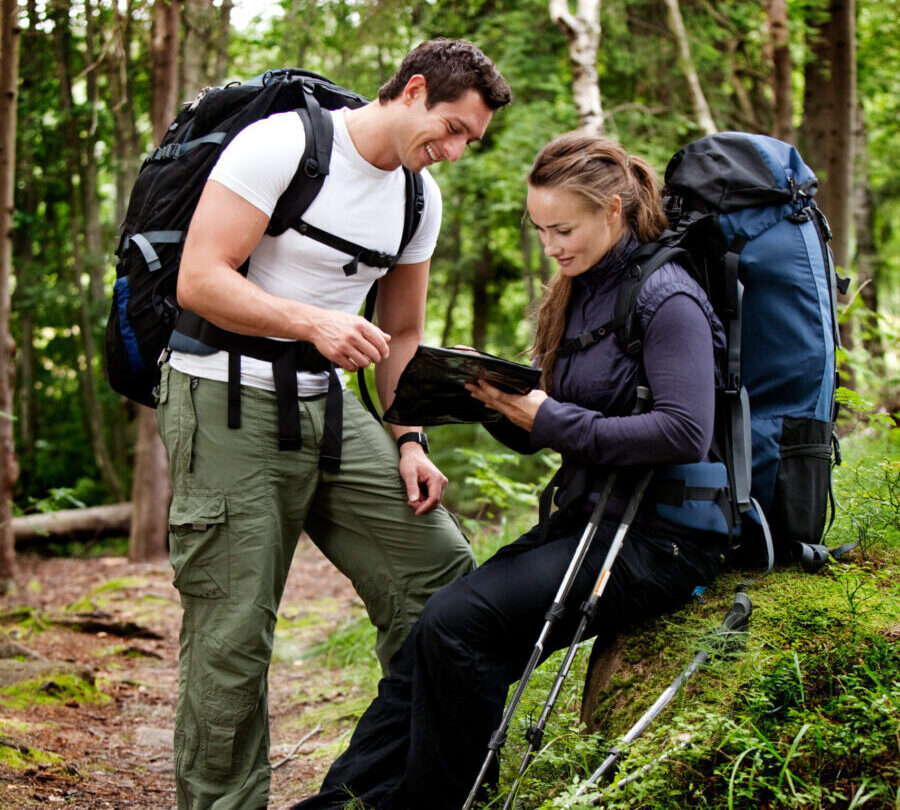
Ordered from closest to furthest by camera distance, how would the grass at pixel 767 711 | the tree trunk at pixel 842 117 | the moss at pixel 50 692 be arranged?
1. the grass at pixel 767 711
2. the moss at pixel 50 692
3. the tree trunk at pixel 842 117

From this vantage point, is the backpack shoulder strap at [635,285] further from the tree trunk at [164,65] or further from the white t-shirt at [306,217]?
the tree trunk at [164,65]

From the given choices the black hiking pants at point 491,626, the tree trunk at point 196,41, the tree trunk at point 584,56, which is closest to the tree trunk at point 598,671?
the black hiking pants at point 491,626

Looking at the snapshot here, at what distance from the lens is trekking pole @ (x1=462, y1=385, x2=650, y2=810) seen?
274 cm

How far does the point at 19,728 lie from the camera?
15.1 ft

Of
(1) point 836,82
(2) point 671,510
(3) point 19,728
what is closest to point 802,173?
(2) point 671,510

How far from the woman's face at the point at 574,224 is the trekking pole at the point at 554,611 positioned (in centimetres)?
50

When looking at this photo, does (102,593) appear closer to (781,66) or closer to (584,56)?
(584,56)

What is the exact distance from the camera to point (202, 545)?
10.4 ft

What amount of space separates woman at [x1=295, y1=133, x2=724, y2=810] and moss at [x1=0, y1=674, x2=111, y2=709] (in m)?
2.69

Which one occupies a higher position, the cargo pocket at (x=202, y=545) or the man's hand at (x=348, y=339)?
the man's hand at (x=348, y=339)

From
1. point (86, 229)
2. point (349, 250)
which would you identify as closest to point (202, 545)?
point (349, 250)

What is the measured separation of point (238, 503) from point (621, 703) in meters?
1.43

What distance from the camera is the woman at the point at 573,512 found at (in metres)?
2.80

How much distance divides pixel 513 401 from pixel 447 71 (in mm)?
1126
